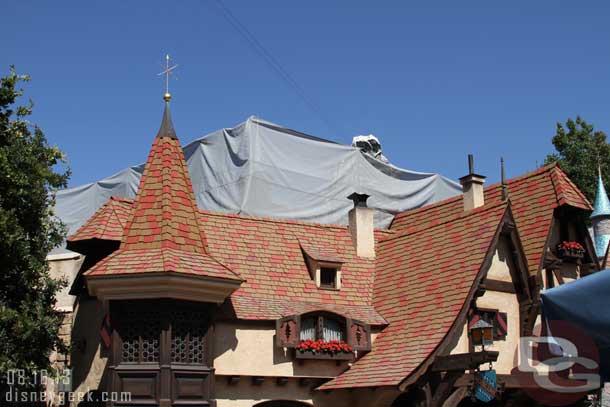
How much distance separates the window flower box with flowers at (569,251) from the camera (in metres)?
22.7

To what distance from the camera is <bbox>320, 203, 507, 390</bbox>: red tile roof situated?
18.1 m

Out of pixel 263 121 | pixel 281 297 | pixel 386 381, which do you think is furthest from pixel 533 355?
pixel 263 121

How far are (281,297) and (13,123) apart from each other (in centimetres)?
745

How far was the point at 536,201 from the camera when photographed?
76.1ft

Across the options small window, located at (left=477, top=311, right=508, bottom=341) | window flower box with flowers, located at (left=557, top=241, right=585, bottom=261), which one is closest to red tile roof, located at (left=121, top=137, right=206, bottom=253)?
small window, located at (left=477, top=311, right=508, bottom=341)

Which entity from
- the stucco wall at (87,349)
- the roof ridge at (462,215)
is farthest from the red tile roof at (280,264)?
Result: the stucco wall at (87,349)

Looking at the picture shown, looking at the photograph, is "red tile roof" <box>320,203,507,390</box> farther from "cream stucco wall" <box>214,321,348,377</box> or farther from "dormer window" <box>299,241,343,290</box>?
"dormer window" <box>299,241,343,290</box>

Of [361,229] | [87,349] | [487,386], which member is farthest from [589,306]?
[361,229]

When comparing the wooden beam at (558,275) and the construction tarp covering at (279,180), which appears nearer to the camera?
the wooden beam at (558,275)

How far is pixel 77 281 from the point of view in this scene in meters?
19.8

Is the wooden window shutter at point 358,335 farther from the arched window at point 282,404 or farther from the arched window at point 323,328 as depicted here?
the arched window at point 282,404

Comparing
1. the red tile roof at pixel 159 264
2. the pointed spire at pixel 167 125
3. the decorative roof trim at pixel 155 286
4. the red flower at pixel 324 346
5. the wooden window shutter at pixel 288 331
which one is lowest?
the red flower at pixel 324 346

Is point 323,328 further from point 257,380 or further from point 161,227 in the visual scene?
point 161,227

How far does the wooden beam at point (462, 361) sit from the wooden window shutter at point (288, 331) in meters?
3.20
